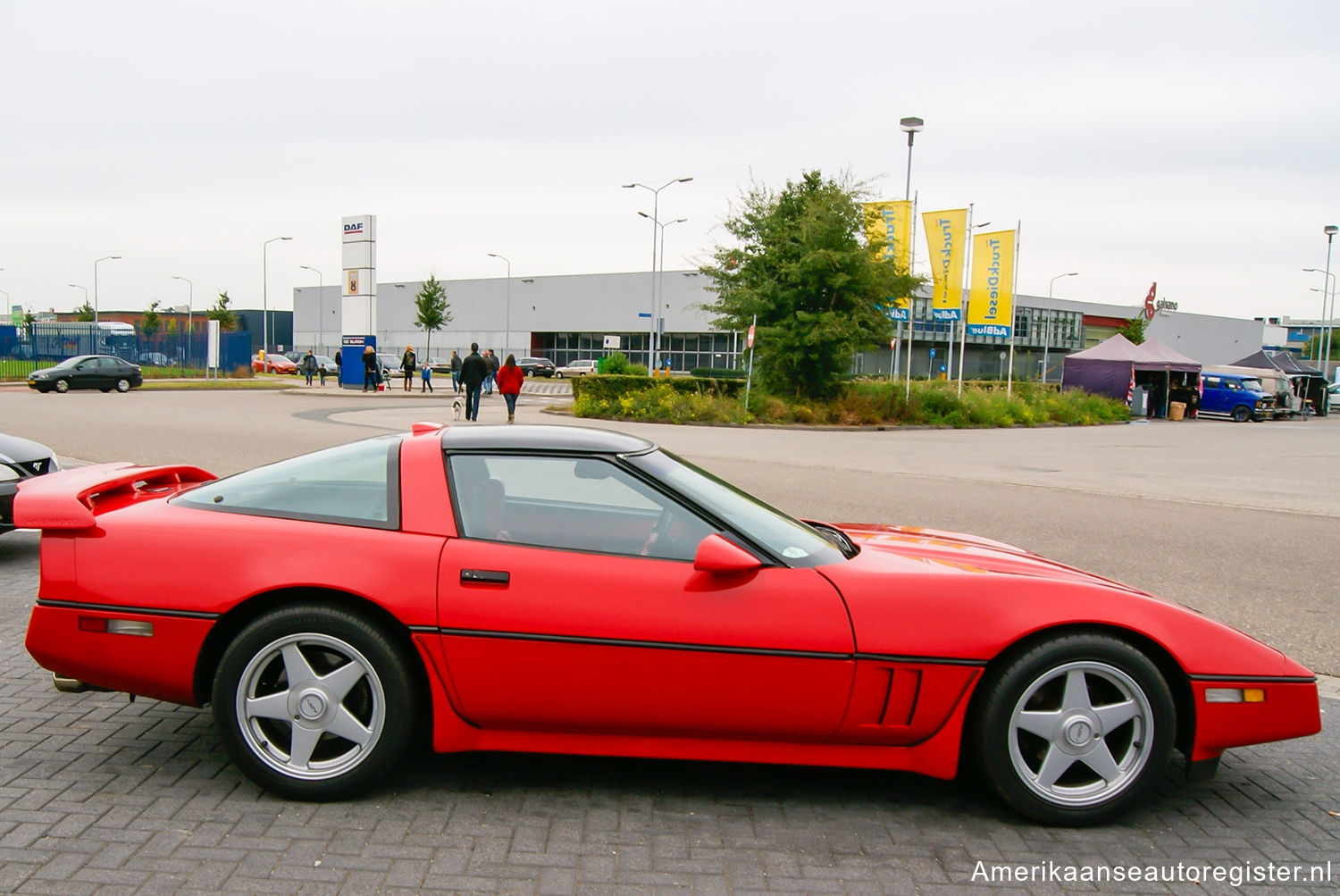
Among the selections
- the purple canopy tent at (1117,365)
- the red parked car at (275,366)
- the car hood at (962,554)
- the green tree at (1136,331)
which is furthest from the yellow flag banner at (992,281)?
the green tree at (1136,331)

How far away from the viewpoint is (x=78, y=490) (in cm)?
362

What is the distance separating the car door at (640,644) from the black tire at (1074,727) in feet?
1.73

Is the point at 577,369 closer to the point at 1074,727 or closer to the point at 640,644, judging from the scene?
the point at 640,644

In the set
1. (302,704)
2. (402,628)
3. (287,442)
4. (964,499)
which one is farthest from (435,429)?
(287,442)

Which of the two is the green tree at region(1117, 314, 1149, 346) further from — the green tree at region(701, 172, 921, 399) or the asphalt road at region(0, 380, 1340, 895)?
the asphalt road at region(0, 380, 1340, 895)

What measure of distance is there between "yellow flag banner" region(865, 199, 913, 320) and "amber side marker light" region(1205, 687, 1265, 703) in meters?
25.2

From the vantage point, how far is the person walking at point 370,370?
38.2 meters

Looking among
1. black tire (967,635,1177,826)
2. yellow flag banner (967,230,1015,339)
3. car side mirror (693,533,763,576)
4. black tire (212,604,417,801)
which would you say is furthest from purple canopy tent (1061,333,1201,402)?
black tire (212,604,417,801)

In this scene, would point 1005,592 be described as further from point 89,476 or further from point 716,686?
point 89,476

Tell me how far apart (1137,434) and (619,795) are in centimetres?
2850

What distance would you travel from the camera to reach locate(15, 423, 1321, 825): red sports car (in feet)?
10.4

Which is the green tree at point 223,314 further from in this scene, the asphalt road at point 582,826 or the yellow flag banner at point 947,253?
the asphalt road at point 582,826

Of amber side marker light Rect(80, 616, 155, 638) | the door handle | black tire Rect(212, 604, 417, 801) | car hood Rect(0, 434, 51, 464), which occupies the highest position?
the door handle

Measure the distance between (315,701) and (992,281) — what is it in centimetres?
3138
